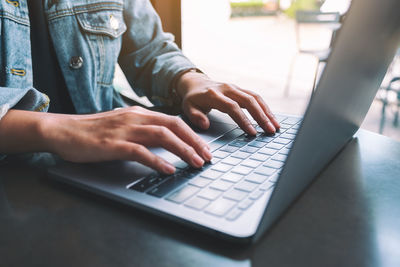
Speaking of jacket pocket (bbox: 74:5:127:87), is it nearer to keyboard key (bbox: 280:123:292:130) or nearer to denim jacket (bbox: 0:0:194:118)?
denim jacket (bbox: 0:0:194:118)

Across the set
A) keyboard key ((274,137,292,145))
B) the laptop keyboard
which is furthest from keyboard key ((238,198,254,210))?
keyboard key ((274,137,292,145))

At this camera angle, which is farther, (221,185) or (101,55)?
(101,55)

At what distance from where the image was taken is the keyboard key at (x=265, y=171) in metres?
0.43

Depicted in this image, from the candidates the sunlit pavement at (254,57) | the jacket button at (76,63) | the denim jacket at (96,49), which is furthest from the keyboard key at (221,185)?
the sunlit pavement at (254,57)

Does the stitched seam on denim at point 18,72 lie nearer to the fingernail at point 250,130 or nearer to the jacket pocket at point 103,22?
the jacket pocket at point 103,22

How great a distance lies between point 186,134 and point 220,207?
0.17m

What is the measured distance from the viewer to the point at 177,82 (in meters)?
0.89

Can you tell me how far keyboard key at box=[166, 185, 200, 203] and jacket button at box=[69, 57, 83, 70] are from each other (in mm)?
653

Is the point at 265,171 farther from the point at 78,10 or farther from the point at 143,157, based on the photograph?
the point at 78,10

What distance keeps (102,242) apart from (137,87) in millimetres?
824

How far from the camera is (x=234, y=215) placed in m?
0.33

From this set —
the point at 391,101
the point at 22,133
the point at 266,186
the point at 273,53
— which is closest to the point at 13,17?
the point at 22,133

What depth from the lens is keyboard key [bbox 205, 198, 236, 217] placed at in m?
0.34

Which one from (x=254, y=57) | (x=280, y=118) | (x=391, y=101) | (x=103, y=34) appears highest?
(x=103, y=34)
